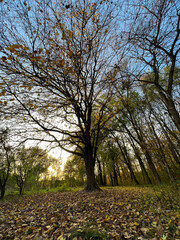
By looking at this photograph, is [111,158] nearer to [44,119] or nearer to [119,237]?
[44,119]

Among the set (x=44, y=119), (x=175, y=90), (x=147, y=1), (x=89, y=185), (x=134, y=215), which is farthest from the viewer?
(x=175, y=90)

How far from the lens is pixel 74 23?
470cm

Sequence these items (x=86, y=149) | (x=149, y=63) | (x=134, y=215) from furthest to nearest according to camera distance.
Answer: (x=86, y=149), (x=149, y=63), (x=134, y=215)

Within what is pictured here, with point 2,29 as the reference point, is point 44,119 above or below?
below

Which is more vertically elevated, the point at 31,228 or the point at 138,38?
the point at 138,38

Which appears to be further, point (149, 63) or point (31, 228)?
point (149, 63)

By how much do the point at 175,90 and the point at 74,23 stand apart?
407 inches

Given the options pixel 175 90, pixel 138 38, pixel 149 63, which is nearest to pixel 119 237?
pixel 149 63

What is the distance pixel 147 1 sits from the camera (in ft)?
11.5

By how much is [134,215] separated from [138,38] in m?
5.57

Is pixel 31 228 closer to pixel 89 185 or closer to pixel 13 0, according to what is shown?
pixel 89 185

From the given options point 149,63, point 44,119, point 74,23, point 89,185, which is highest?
point 74,23

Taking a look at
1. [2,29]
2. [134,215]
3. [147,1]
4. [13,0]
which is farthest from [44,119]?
[147,1]

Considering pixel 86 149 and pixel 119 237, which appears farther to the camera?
pixel 86 149
